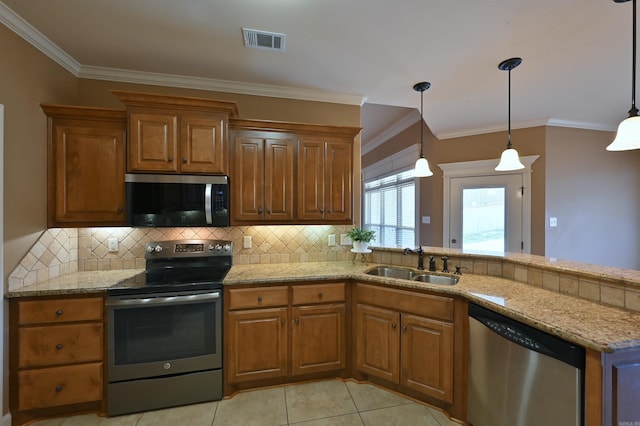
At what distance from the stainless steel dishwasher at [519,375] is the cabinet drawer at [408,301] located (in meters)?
0.18

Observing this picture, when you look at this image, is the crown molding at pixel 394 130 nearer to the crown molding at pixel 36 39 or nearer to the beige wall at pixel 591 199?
the beige wall at pixel 591 199

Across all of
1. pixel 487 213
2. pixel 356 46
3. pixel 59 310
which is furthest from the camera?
pixel 487 213

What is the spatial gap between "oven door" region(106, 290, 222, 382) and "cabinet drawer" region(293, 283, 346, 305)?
2.09 feet

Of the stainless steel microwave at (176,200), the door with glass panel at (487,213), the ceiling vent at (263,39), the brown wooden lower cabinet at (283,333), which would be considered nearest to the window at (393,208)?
the door with glass panel at (487,213)

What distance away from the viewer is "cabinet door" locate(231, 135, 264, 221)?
2.55 meters

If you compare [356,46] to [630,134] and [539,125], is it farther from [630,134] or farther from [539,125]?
[539,125]

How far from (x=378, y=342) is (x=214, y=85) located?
116 inches

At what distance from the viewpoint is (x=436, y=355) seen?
2006mm

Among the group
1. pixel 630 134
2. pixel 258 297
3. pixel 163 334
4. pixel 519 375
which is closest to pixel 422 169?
pixel 630 134

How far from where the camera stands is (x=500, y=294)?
71.6 inches

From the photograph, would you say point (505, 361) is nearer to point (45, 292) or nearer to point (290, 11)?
point (290, 11)

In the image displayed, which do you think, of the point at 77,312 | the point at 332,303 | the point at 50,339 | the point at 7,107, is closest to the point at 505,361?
the point at 332,303

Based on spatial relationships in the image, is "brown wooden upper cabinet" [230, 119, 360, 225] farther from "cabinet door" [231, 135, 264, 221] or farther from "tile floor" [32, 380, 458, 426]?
"tile floor" [32, 380, 458, 426]

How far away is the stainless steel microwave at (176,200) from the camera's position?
2266 millimetres
